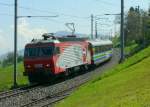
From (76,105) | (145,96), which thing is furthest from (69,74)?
(145,96)

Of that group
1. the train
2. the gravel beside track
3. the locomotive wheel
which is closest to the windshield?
the train

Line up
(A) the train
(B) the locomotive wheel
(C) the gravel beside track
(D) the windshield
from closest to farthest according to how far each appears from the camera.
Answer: (C) the gravel beside track → (A) the train → (D) the windshield → (B) the locomotive wheel

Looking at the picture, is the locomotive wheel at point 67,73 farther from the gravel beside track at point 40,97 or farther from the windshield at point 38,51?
the gravel beside track at point 40,97

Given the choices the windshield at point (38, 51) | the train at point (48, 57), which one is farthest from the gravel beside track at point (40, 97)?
the windshield at point (38, 51)

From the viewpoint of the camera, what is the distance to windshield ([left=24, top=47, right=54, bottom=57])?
35.1 m

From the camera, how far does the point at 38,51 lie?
35438 mm

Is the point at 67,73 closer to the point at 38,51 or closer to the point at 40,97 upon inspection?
the point at 38,51

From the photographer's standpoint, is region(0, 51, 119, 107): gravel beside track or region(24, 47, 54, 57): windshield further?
region(24, 47, 54, 57): windshield

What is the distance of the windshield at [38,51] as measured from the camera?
35.1m

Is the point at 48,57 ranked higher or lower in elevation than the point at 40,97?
higher

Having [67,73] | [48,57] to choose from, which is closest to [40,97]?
[48,57]

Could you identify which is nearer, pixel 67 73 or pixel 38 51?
pixel 38 51

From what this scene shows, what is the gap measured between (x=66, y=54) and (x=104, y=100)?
21.5 m

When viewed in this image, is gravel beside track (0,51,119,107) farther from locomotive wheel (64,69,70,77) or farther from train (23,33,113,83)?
locomotive wheel (64,69,70,77)
